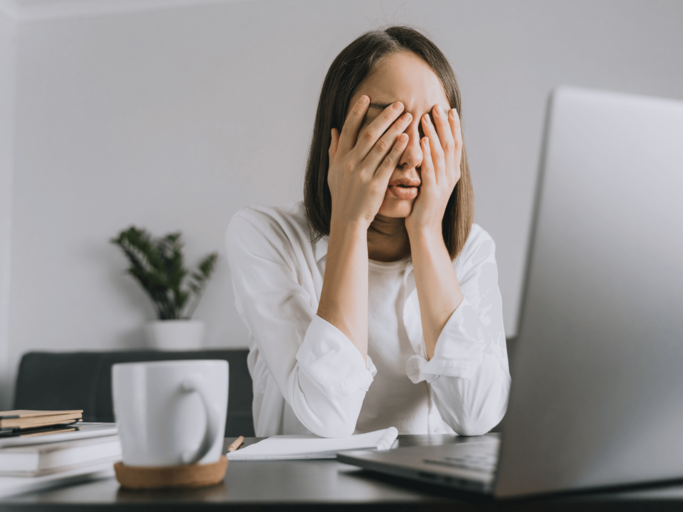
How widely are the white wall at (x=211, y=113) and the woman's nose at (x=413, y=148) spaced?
1627 millimetres

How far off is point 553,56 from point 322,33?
1.06 meters

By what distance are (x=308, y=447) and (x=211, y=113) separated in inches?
93.7

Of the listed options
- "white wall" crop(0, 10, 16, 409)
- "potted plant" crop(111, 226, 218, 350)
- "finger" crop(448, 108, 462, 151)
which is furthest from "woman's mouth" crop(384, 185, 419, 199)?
"white wall" crop(0, 10, 16, 409)

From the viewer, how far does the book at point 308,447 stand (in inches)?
19.4

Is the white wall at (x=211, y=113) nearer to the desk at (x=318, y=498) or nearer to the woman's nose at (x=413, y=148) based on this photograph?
→ the woman's nose at (x=413, y=148)

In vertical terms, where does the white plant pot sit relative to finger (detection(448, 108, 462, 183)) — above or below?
below

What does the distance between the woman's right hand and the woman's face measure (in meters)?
0.02

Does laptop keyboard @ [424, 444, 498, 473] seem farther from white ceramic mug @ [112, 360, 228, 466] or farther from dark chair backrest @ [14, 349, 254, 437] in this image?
dark chair backrest @ [14, 349, 254, 437]

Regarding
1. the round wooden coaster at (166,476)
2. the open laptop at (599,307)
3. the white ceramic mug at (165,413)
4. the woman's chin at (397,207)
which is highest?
the woman's chin at (397,207)

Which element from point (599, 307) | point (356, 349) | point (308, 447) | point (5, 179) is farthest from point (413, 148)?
point (5, 179)

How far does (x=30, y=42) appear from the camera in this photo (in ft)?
9.38

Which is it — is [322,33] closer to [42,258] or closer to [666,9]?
[666,9]

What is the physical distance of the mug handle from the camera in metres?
0.35

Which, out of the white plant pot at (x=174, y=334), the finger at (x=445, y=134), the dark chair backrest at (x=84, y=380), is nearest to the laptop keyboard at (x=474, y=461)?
the finger at (x=445, y=134)
